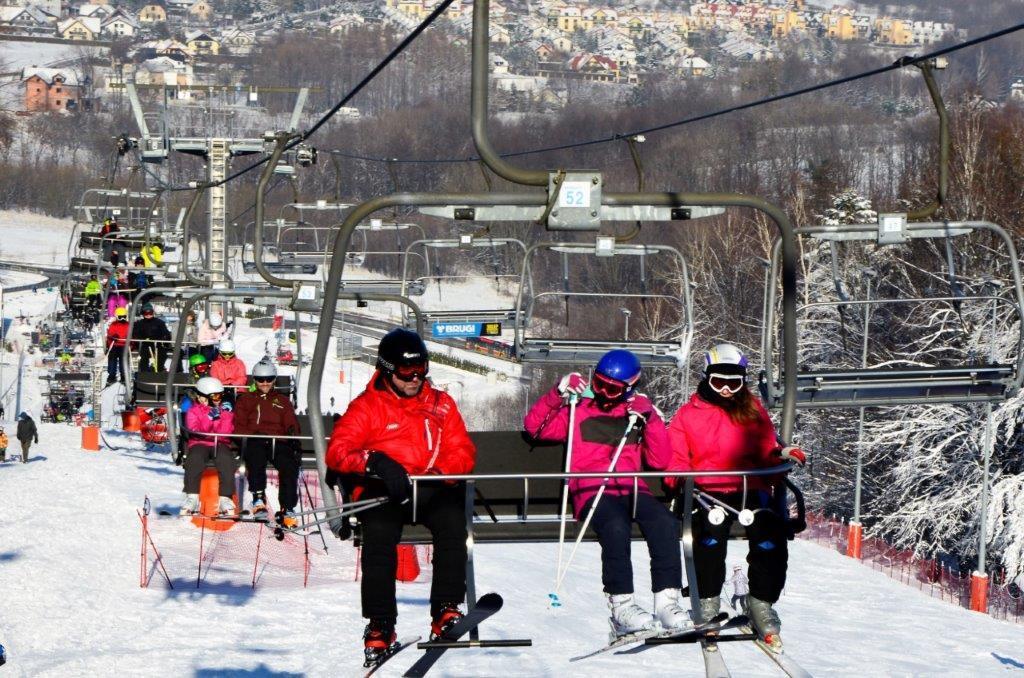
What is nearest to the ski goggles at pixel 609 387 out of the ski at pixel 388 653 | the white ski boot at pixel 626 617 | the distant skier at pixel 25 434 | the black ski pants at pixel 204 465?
the white ski boot at pixel 626 617

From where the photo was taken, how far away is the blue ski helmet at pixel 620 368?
26.8 ft

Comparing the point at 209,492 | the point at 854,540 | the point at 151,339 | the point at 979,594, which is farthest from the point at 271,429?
the point at 854,540

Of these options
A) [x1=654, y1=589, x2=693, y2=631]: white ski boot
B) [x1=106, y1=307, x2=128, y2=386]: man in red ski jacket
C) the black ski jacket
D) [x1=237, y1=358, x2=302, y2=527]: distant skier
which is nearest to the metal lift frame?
[x1=654, y1=589, x2=693, y2=631]: white ski boot

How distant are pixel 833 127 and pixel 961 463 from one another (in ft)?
392

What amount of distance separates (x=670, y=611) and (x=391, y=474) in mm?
1493

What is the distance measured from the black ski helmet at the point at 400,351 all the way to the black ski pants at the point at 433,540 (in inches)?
23.2

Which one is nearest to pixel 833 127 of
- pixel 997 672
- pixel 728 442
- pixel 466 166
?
pixel 466 166

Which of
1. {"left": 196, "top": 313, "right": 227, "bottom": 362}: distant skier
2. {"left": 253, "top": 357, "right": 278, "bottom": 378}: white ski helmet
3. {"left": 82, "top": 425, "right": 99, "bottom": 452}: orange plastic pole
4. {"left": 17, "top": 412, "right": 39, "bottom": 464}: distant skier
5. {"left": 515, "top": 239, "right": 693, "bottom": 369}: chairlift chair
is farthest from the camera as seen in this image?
{"left": 82, "top": 425, "right": 99, "bottom": 452}: orange plastic pole

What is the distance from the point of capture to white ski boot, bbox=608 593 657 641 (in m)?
7.74

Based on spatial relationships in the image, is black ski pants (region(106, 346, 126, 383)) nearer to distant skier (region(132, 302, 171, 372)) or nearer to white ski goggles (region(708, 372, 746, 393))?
distant skier (region(132, 302, 171, 372))

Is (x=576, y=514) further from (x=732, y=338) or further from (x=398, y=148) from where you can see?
(x=398, y=148)

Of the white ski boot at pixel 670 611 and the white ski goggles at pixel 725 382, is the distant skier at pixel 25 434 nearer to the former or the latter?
the white ski goggles at pixel 725 382

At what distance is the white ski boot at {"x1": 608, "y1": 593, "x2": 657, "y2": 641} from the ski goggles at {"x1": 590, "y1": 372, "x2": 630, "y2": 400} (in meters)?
0.99

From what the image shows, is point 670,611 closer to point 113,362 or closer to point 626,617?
point 626,617
